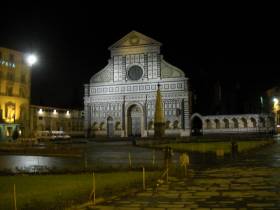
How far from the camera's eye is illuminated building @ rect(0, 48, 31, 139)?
6256cm

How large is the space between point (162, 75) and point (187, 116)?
989cm

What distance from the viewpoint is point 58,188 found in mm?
15062

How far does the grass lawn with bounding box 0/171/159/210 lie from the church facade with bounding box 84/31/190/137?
64923mm

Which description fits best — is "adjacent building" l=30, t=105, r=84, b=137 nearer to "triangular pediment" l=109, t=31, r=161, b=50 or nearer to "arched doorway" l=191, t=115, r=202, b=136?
"triangular pediment" l=109, t=31, r=161, b=50

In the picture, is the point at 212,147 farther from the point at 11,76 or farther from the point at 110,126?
the point at 110,126

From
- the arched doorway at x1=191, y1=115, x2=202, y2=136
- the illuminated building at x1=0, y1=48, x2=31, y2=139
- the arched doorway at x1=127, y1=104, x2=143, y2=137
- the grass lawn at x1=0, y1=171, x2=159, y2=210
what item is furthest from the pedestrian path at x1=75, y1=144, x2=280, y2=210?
the arched doorway at x1=127, y1=104, x2=143, y2=137

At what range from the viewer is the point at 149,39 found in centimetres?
8662

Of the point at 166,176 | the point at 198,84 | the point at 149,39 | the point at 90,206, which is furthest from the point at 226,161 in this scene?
the point at 198,84

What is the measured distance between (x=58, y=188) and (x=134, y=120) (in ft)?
243

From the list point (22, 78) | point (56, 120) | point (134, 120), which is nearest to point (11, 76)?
point (22, 78)

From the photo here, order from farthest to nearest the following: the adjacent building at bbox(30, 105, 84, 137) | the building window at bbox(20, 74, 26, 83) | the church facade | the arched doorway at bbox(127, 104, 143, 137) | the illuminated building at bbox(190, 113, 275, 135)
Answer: the arched doorway at bbox(127, 104, 143, 137)
the church facade
the illuminated building at bbox(190, 113, 275, 135)
the adjacent building at bbox(30, 105, 84, 137)
the building window at bbox(20, 74, 26, 83)

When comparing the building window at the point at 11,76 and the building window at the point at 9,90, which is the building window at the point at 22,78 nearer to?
the building window at the point at 11,76

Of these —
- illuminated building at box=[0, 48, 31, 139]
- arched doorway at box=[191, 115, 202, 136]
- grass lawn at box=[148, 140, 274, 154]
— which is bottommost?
grass lawn at box=[148, 140, 274, 154]

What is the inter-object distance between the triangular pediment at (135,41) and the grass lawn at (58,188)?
68.6 metres
